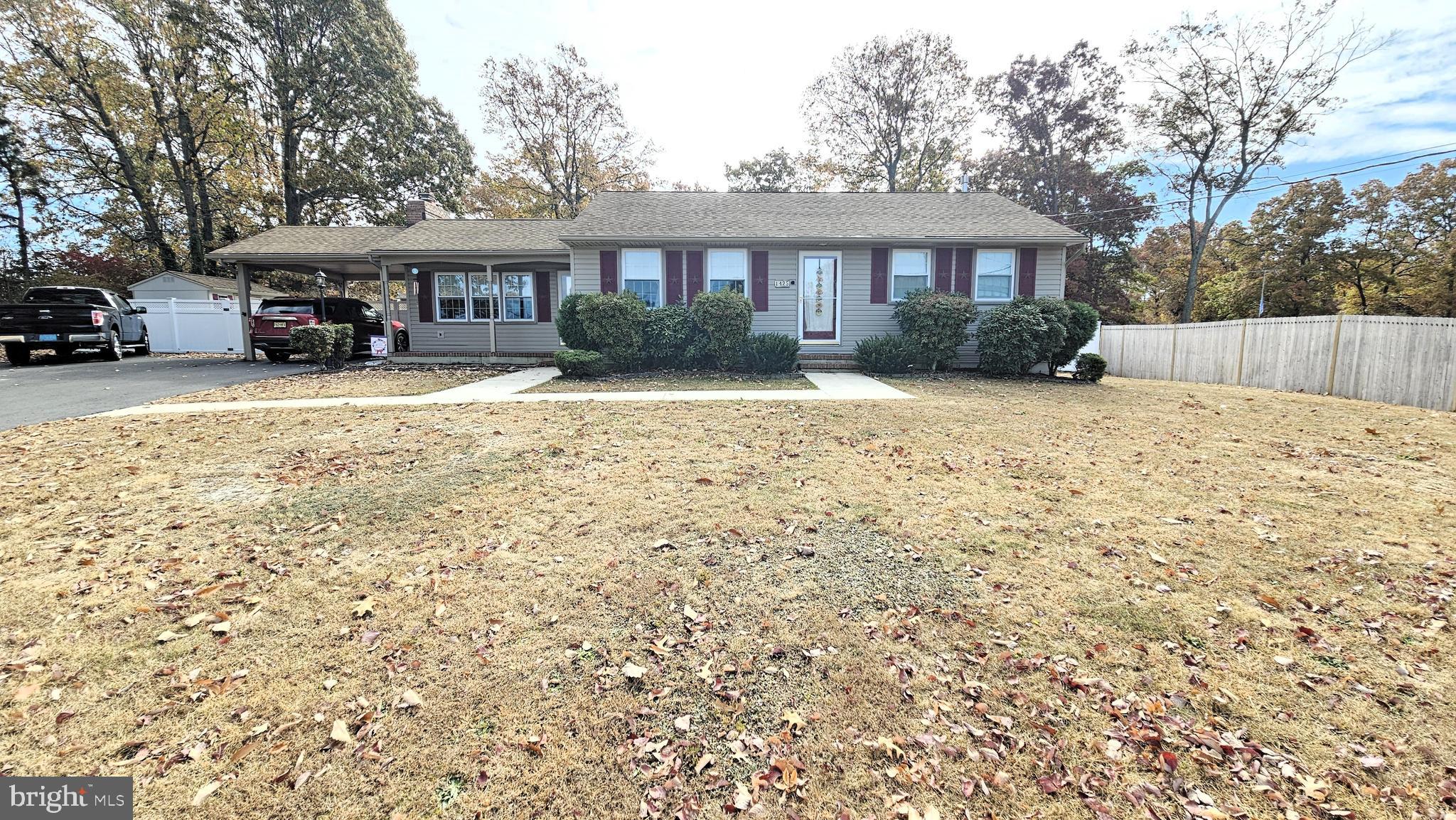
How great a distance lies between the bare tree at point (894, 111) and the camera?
27.0 m

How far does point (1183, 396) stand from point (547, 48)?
30433 mm

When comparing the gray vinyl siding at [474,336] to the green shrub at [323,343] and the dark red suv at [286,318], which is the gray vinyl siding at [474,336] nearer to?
the dark red suv at [286,318]

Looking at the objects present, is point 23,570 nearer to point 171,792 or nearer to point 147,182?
point 171,792

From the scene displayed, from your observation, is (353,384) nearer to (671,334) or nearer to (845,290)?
(671,334)

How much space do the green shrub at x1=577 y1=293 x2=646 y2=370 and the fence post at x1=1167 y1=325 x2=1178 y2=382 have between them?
49.3ft

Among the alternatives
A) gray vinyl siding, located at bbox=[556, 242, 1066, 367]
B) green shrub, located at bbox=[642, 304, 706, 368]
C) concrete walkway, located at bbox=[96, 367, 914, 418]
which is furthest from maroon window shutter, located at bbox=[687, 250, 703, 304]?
concrete walkway, located at bbox=[96, 367, 914, 418]

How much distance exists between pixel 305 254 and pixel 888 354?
1600cm

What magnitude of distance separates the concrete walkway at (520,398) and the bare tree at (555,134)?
22386 millimetres

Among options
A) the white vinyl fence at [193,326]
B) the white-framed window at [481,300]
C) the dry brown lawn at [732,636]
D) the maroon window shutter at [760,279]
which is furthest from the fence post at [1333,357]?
the white vinyl fence at [193,326]

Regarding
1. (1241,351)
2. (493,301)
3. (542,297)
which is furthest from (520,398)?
(1241,351)

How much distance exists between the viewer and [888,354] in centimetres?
1324

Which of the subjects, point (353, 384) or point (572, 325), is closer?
point (353, 384)

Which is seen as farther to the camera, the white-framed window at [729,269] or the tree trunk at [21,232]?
the tree trunk at [21,232]

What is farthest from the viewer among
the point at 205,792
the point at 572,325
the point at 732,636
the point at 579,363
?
the point at 572,325
